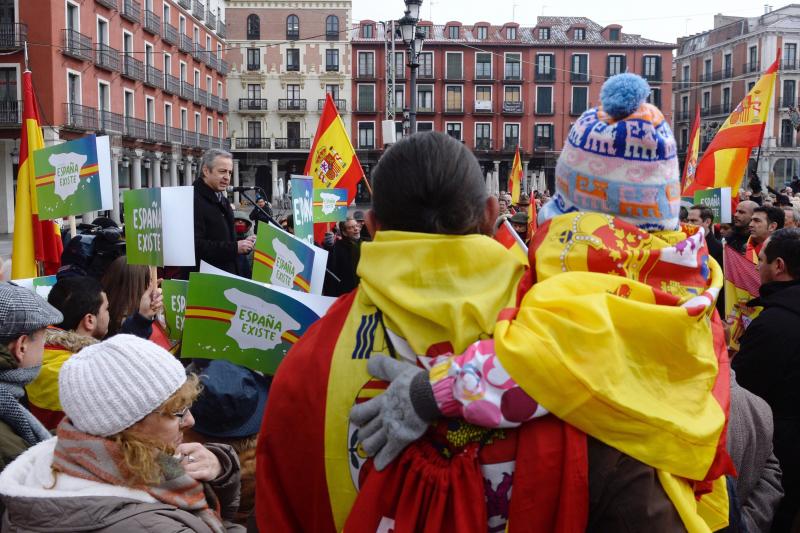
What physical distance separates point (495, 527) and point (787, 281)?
247 cm

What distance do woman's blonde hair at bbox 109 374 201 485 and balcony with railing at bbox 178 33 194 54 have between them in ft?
125

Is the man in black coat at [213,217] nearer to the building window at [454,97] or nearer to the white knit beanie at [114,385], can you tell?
the white knit beanie at [114,385]

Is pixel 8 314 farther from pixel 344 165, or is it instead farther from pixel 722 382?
pixel 344 165

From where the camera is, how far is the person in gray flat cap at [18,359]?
2154mm

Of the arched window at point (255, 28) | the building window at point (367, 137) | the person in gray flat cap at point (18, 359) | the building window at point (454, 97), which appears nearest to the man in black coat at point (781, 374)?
the person in gray flat cap at point (18, 359)

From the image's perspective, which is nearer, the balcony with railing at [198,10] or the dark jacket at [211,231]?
the dark jacket at [211,231]

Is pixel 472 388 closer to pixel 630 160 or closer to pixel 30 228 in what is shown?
pixel 630 160

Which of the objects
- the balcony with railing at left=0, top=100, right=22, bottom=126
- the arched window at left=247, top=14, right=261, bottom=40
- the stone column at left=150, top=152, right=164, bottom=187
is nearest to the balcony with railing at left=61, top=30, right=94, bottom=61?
the balcony with railing at left=0, top=100, right=22, bottom=126

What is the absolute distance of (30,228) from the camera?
5535 mm

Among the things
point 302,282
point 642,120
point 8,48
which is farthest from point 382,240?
point 8,48

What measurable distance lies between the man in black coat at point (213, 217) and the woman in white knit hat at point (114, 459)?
3511 mm

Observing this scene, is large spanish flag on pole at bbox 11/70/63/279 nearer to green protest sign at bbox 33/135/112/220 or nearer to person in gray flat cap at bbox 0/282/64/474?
green protest sign at bbox 33/135/112/220

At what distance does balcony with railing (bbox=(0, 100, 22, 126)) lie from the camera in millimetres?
25625

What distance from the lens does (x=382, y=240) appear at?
1417mm
